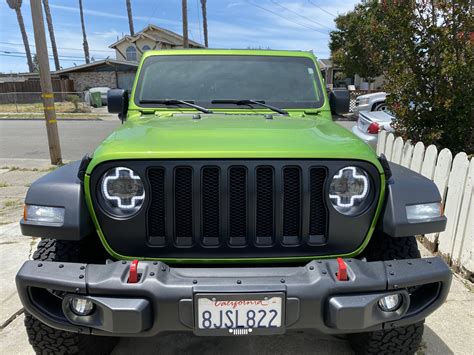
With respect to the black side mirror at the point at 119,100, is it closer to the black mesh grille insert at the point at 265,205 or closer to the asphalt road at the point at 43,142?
the black mesh grille insert at the point at 265,205

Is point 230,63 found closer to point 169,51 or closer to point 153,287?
point 169,51

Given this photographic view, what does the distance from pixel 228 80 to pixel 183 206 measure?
64.0 inches

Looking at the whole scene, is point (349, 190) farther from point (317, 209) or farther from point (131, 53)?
point (131, 53)

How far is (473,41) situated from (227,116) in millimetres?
3643

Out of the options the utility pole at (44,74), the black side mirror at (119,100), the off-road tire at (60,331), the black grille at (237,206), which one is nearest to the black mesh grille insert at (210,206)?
the black grille at (237,206)

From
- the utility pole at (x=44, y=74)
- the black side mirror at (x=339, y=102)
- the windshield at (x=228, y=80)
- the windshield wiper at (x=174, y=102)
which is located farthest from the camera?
the utility pole at (x=44, y=74)

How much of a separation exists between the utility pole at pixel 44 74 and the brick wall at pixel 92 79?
26834 millimetres

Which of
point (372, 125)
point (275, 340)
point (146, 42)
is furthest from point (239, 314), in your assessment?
point (146, 42)

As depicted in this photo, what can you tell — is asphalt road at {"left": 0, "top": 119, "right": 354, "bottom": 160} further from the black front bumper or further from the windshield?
the black front bumper

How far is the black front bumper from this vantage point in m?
1.80

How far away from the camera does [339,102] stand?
3.42m

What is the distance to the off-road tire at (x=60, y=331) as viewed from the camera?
2.16 meters

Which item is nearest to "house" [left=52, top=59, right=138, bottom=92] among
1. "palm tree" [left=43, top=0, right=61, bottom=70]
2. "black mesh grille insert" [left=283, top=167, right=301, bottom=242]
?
"palm tree" [left=43, top=0, right=61, bottom=70]

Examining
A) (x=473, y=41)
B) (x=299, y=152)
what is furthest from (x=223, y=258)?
(x=473, y=41)
